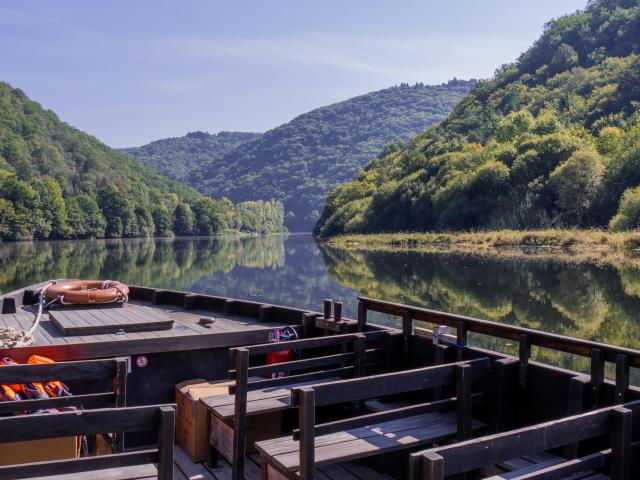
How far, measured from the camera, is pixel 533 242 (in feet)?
120

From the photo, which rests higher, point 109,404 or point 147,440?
point 109,404

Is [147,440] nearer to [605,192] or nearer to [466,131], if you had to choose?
[605,192]

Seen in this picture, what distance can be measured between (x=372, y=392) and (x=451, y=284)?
63.2ft

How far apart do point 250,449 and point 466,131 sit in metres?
83.3

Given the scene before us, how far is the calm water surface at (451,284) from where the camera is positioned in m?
15.4

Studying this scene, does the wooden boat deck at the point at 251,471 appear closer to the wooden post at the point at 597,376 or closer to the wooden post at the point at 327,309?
the wooden post at the point at 597,376

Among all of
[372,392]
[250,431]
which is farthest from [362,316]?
[372,392]

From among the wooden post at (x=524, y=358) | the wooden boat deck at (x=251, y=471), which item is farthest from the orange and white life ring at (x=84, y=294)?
the wooden post at (x=524, y=358)

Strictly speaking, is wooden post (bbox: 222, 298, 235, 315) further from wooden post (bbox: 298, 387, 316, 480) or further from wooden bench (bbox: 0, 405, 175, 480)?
wooden bench (bbox: 0, 405, 175, 480)

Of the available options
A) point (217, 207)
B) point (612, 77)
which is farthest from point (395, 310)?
point (217, 207)

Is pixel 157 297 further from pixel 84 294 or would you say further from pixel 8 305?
pixel 8 305

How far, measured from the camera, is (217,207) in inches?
5069

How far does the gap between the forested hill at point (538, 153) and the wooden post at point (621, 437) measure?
106 feet

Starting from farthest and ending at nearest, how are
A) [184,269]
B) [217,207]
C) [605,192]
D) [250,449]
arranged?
[217,207]
[605,192]
[184,269]
[250,449]
